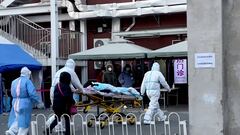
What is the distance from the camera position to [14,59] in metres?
20.6

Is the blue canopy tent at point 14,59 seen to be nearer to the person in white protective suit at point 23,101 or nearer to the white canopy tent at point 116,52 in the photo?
the white canopy tent at point 116,52

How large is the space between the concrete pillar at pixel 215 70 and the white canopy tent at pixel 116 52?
10.9 m

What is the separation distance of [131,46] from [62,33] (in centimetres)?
440

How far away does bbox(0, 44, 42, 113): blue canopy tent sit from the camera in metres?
19.9

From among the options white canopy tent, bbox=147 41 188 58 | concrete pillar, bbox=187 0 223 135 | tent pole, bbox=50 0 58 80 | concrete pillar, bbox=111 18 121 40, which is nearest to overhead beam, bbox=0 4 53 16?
tent pole, bbox=50 0 58 80

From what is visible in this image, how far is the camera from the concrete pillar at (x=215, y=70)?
351 inches

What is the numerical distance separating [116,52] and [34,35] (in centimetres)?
506

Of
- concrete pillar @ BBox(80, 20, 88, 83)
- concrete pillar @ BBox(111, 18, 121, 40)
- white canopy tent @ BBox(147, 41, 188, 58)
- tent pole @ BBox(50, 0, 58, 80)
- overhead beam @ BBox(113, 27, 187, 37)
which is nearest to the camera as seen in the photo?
white canopy tent @ BBox(147, 41, 188, 58)

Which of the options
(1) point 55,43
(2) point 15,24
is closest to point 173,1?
(1) point 55,43

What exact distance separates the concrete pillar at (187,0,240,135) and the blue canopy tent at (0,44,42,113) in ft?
39.4

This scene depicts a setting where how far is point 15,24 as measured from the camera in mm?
24141

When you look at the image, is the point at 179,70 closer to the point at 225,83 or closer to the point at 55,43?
the point at 55,43

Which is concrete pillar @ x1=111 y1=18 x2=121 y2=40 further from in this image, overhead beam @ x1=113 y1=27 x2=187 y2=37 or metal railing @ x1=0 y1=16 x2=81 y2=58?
metal railing @ x1=0 y1=16 x2=81 y2=58

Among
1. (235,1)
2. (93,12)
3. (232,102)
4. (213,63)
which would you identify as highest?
(93,12)
